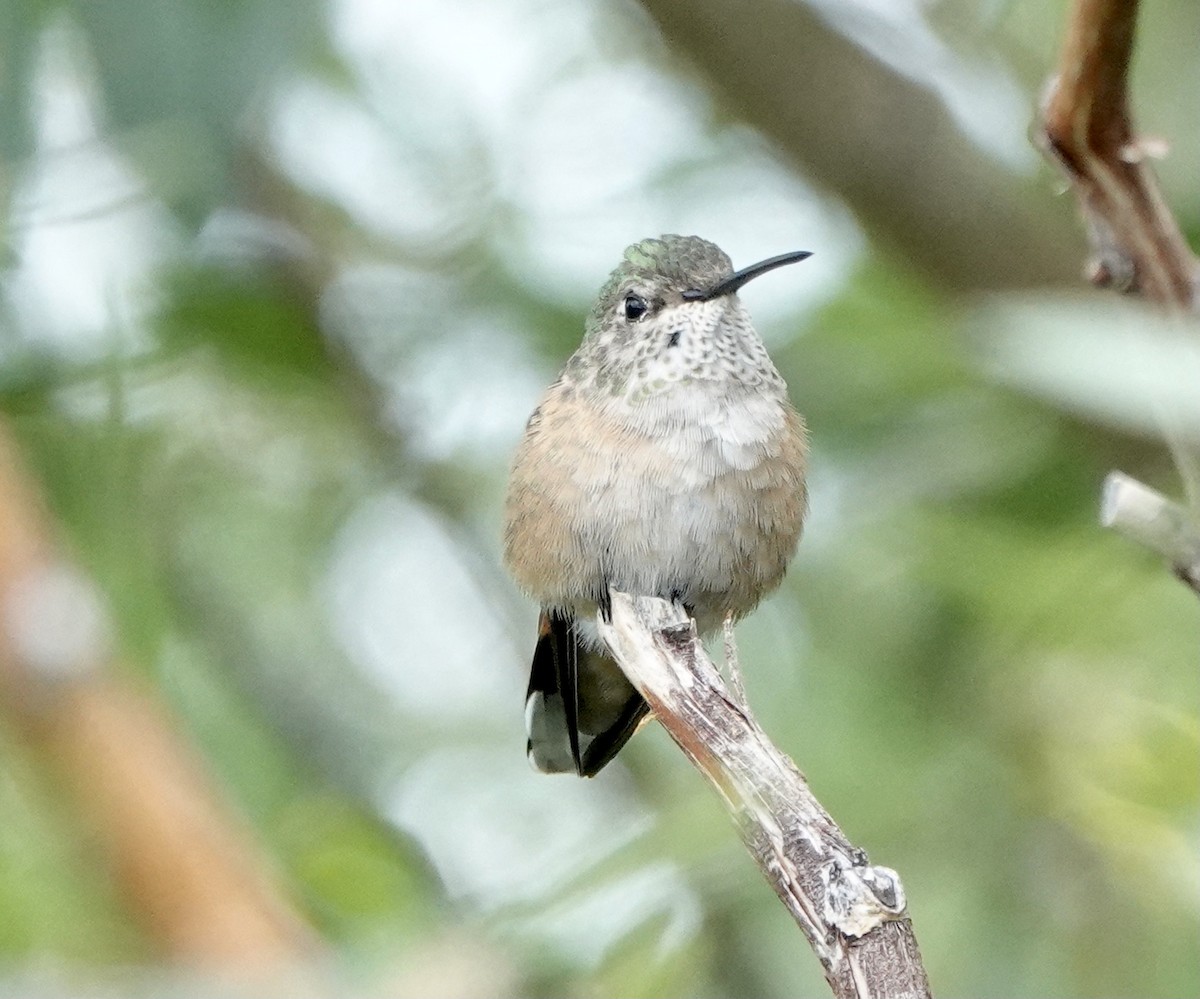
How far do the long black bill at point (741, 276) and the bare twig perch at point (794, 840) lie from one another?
0.98 meters

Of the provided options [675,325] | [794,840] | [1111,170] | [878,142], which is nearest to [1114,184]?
[1111,170]

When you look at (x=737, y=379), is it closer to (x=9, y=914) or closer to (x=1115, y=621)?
(x=1115, y=621)

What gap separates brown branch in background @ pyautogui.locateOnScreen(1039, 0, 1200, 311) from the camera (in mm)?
1788

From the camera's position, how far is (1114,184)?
185cm

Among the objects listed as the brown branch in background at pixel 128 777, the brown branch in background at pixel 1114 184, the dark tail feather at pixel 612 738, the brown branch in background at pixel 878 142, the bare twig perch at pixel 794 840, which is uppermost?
the brown branch in background at pixel 1114 184

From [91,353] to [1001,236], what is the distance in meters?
1.78

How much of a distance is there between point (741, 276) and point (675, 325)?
0.46ft

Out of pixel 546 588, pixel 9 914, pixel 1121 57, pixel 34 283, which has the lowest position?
pixel 9 914

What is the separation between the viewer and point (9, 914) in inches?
115

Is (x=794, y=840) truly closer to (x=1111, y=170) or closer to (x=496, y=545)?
(x=1111, y=170)

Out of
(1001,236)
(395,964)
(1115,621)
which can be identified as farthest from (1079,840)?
(395,964)

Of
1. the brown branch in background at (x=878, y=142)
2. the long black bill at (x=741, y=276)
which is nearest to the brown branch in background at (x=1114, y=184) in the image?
the long black bill at (x=741, y=276)

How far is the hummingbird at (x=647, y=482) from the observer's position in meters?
2.57

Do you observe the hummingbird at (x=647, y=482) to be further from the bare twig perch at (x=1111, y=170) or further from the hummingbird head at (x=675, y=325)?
the bare twig perch at (x=1111, y=170)
